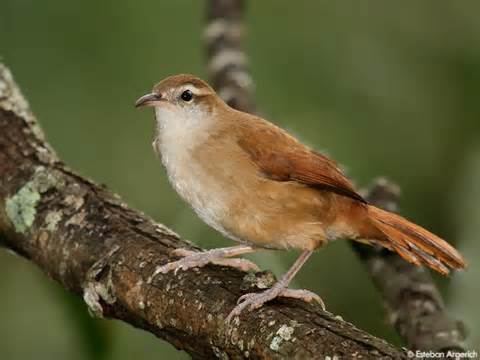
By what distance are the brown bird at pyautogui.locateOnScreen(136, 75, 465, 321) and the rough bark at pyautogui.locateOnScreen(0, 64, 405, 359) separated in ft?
0.73

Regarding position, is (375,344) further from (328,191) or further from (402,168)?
(402,168)

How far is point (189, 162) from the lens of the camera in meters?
4.16

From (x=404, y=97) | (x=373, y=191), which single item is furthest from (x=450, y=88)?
(x=373, y=191)

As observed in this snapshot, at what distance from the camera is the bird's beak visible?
14.3 feet

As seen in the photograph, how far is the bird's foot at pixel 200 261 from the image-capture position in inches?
149

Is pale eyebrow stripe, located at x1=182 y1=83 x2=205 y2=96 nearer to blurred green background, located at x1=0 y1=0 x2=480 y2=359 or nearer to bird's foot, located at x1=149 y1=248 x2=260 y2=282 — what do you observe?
bird's foot, located at x1=149 y1=248 x2=260 y2=282

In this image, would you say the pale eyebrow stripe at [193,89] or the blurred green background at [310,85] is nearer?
the pale eyebrow stripe at [193,89]

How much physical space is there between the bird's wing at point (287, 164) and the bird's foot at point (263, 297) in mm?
703

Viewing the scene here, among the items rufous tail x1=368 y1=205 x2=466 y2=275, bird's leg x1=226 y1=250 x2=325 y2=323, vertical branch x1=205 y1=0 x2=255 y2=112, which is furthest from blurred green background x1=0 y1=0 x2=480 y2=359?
bird's leg x1=226 y1=250 x2=325 y2=323

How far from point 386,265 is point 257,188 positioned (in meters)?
0.98

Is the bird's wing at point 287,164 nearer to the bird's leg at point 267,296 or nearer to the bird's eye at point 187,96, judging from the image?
the bird's eye at point 187,96

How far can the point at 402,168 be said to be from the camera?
20.9 ft

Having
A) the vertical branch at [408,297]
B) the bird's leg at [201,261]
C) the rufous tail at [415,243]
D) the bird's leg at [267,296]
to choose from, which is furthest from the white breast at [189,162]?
the vertical branch at [408,297]

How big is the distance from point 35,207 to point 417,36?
3322 millimetres
